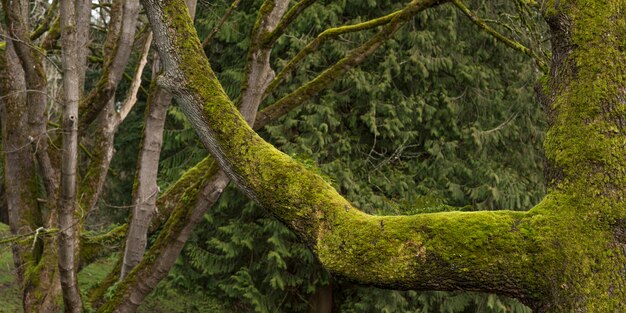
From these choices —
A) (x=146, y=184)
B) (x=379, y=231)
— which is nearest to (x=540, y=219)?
(x=379, y=231)

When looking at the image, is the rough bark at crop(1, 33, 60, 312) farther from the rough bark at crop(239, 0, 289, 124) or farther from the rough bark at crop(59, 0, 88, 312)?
the rough bark at crop(239, 0, 289, 124)

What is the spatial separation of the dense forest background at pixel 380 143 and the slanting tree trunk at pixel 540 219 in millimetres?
6800

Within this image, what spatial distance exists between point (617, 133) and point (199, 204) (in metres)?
3.38

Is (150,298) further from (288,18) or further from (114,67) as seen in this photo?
(288,18)

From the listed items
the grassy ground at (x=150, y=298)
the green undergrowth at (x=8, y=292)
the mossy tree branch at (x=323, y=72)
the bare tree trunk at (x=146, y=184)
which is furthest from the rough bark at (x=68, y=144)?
the green undergrowth at (x=8, y=292)

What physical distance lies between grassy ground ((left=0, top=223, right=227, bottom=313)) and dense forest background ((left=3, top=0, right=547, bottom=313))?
80mm

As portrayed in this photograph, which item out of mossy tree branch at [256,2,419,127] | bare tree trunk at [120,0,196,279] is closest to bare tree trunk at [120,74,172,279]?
bare tree trunk at [120,0,196,279]

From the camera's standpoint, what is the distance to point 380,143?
1109cm

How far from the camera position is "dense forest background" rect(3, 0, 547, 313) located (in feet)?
34.4

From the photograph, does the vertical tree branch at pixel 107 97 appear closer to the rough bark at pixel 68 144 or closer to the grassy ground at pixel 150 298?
the rough bark at pixel 68 144

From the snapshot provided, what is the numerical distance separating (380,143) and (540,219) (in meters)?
8.14

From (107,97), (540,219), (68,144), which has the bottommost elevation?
(540,219)

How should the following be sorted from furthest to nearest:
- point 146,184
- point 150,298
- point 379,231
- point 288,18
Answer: point 150,298
point 146,184
point 288,18
point 379,231

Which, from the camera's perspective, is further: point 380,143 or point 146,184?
point 380,143
